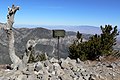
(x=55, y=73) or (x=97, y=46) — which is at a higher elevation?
(x=97, y=46)

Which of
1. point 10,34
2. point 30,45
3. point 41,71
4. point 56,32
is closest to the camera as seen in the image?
point 41,71

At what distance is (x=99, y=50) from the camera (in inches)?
1254

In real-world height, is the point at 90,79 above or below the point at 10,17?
below

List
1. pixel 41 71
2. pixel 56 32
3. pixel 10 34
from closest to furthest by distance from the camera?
pixel 41 71
pixel 10 34
pixel 56 32

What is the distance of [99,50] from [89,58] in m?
1.78

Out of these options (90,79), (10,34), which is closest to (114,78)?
(90,79)

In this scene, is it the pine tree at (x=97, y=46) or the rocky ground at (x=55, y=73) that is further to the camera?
the pine tree at (x=97, y=46)

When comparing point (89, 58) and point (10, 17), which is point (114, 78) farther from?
point (89, 58)

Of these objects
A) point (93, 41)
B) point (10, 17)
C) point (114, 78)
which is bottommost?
point (114, 78)

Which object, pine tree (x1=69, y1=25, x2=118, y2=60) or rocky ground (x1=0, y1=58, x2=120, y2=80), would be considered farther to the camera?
pine tree (x1=69, y1=25, x2=118, y2=60)

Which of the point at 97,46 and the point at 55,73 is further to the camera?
the point at 97,46

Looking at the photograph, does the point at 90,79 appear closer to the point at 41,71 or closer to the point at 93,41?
the point at 41,71

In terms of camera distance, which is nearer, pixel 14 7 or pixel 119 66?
pixel 14 7

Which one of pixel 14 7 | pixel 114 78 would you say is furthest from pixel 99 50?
pixel 14 7
